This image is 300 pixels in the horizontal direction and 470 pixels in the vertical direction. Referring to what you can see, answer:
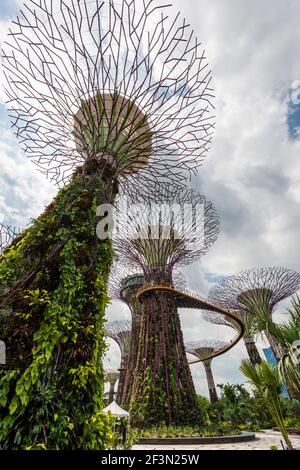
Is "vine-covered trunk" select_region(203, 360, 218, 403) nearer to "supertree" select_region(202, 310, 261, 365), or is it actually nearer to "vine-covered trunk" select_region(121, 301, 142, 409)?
"supertree" select_region(202, 310, 261, 365)

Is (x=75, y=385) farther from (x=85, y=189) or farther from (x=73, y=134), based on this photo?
(x=73, y=134)

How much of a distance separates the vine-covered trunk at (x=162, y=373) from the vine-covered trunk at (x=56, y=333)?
11.2 metres

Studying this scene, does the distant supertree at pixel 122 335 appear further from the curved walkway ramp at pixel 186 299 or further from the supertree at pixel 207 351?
the curved walkway ramp at pixel 186 299

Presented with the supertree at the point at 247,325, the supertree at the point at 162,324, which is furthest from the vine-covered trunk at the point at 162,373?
the supertree at the point at 247,325

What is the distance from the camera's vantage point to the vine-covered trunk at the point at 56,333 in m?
2.33

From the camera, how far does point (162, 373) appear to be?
1308 cm

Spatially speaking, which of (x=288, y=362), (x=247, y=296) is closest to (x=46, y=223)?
(x=288, y=362)

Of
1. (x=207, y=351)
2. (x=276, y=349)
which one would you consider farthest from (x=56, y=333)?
(x=207, y=351)

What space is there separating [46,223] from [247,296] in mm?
19386

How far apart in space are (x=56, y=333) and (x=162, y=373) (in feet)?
38.8

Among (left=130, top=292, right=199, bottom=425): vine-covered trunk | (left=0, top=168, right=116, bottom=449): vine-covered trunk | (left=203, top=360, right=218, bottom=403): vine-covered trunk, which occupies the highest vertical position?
(left=203, top=360, right=218, bottom=403): vine-covered trunk

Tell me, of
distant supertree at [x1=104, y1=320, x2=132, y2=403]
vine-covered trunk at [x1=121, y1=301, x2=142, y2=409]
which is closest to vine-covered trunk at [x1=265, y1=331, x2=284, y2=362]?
vine-covered trunk at [x1=121, y1=301, x2=142, y2=409]

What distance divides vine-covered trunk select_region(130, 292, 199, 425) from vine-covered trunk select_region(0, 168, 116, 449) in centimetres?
1120

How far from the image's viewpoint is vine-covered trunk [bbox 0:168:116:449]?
91.7 inches
